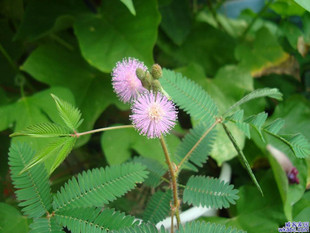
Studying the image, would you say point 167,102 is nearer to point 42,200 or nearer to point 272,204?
point 42,200

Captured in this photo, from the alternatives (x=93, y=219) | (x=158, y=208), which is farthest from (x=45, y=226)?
(x=158, y=208)

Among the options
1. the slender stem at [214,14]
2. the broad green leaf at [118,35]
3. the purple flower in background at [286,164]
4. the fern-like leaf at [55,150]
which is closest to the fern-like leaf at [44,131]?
the fern-like leaf at [55,150]

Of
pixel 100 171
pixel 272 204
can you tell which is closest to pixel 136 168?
pixel 100 171

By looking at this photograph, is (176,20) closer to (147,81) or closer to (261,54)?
(261,54)

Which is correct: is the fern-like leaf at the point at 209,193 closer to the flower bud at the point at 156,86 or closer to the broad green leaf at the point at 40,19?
the flower bud at the point at 156,86

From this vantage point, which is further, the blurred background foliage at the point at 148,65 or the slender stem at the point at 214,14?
the slender stem at the point at 214,14
